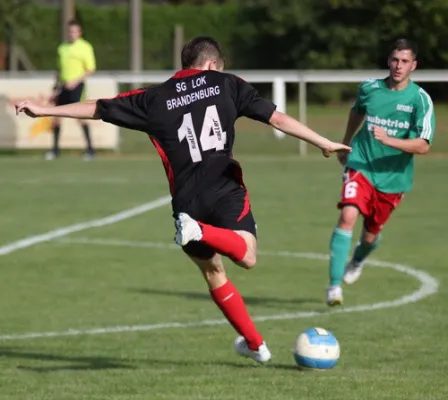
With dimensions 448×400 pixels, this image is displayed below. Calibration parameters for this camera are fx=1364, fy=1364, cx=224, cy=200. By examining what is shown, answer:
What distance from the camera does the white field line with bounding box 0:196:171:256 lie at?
1345 centimetres

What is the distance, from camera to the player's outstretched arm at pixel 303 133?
24.2 feet

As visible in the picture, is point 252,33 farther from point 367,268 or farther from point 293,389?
point 293,389

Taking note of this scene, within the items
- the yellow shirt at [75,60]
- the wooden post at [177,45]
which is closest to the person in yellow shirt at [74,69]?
the yellow shirt at [75,60]

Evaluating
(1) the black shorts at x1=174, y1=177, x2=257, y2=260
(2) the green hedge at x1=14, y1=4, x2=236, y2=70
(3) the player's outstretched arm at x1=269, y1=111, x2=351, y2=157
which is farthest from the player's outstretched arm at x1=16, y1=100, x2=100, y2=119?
(2) the green hedge at x1=14, y1=4, x2=236, y2=70

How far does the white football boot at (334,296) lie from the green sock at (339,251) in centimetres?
12

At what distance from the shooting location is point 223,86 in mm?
7531

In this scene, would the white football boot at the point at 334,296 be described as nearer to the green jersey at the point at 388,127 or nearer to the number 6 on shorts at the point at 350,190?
the number 6 on shorts at the point at 350,190

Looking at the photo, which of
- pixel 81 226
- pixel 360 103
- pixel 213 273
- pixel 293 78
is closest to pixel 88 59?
pixel 293 78

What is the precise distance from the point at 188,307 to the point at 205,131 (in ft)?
9.49

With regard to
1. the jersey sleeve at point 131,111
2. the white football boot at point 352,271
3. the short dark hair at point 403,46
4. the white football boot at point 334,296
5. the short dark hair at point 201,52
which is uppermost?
the short dark hair at point 201,52

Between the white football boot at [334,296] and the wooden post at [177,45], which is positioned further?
the wooden post at [177,45]

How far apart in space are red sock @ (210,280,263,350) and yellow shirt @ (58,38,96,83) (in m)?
16.0

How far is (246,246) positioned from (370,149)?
3088 millimetres

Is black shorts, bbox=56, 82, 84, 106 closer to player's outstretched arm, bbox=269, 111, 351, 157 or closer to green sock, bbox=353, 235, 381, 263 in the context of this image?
green sock, bbox=353, 235, 381, 263
